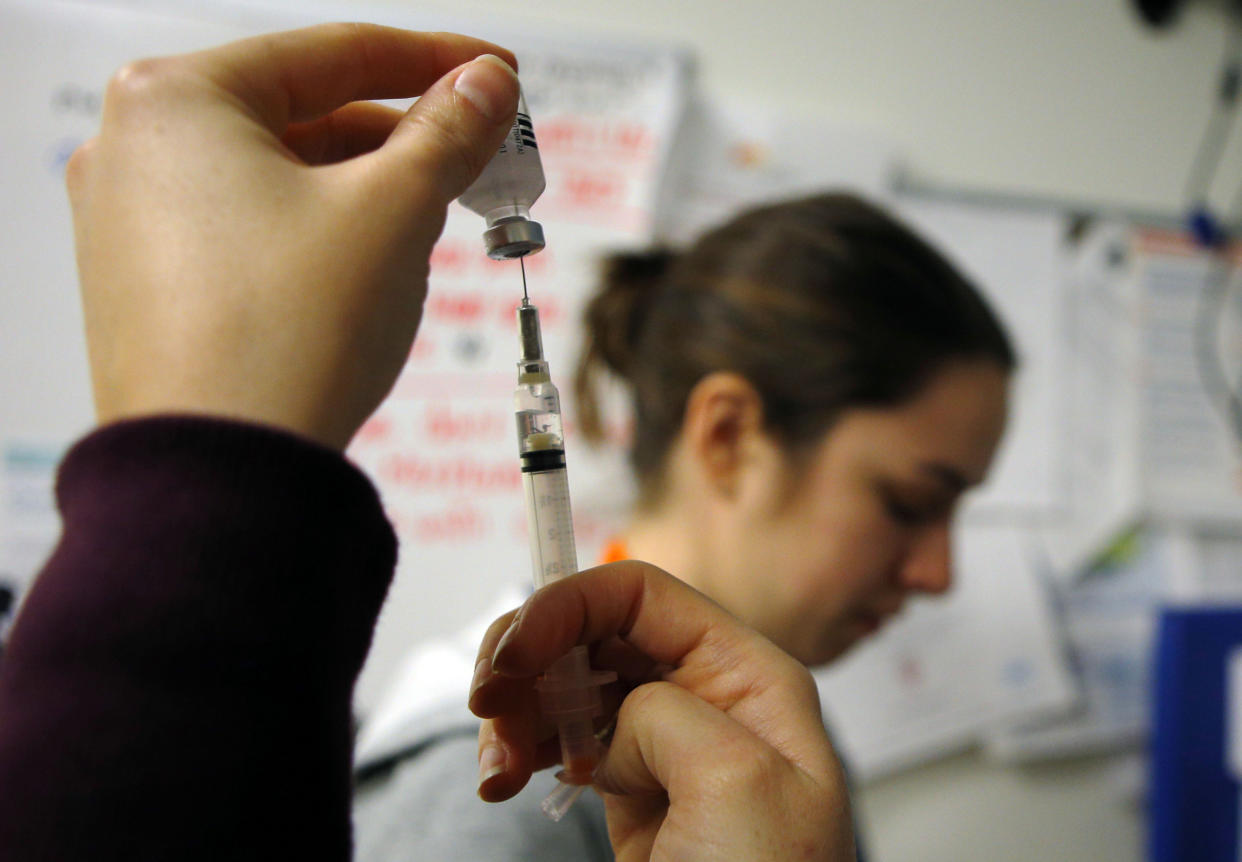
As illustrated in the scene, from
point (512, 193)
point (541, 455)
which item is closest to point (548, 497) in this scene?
point (541, 455)

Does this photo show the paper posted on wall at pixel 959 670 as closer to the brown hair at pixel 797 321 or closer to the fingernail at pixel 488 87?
the brown hair at pixel 797 321

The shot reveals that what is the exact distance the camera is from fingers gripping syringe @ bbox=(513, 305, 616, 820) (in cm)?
32

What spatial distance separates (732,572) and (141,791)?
0.56 meters

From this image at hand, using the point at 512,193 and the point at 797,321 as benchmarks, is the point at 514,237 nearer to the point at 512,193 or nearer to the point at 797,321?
the point at 512,193

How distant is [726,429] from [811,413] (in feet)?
0.23

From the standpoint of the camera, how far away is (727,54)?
103cm

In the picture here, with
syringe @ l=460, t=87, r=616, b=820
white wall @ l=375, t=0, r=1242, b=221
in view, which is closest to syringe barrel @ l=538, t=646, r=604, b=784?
syringe @ l=460, t=87, r=616, b=820

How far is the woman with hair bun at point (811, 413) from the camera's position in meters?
→ 0.71

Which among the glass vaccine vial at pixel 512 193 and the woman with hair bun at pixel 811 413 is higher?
the glass vaccine vial at pixel 512 193

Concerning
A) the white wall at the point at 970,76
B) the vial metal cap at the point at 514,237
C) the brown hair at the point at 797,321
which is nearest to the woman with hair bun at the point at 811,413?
the brown hair at the point at 797,321

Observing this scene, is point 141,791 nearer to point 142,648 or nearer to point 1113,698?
point 142,648

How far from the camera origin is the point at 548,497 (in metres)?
0.34

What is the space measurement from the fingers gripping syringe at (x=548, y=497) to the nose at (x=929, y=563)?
0.54 m

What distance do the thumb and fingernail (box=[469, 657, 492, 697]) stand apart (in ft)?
0.55
